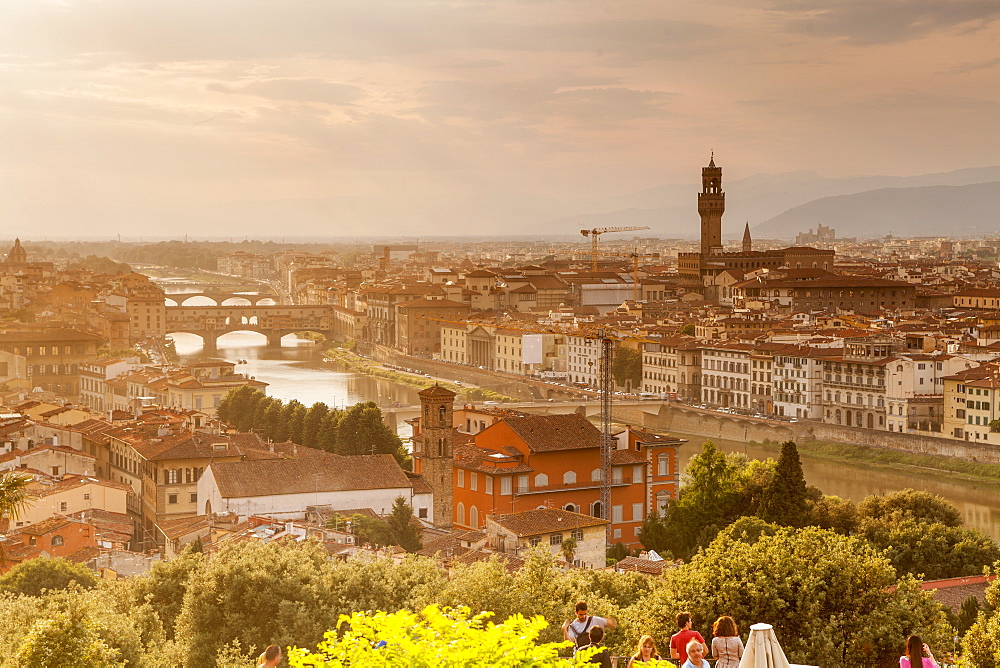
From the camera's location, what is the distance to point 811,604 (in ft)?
16.1

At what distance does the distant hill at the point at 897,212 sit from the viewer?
445 feet

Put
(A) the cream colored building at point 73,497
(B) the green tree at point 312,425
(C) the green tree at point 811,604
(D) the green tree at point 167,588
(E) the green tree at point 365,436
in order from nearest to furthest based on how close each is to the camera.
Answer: (C) the green tree at point 811,604 < (D) the green tree at point 167,588 < (A) the cream colored building at point 73,497 < (E) the green tree at point 365,436 < (B) the green tree at point 312,425

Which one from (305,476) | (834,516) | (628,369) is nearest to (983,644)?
(834,516)

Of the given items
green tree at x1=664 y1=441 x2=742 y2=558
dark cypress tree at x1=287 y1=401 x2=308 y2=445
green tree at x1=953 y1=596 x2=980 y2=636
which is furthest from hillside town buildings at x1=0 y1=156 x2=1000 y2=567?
green tree at x1=953 y1=596 x2=980 y2=636

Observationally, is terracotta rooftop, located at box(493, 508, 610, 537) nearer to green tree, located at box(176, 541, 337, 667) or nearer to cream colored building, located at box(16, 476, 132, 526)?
green tree, located at box(176, 541, 337, 667)

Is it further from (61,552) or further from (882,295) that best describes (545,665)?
(882,295)

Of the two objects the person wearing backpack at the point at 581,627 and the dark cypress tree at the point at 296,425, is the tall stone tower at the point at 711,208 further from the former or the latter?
the person wearing backpack at the point at 581,627

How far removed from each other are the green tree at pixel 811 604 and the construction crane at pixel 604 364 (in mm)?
4223

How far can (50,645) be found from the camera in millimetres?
3977

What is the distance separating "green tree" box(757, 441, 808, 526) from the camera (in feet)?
30.5

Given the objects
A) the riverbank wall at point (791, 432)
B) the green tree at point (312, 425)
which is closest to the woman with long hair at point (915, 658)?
the green tree at point (312, 425)

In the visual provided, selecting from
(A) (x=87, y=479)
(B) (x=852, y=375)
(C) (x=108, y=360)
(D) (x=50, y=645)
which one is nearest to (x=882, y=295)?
(B) (x=852, y=375)

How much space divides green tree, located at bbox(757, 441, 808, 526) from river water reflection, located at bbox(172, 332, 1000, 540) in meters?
2.45

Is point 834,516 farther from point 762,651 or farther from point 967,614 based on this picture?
point 762,651
